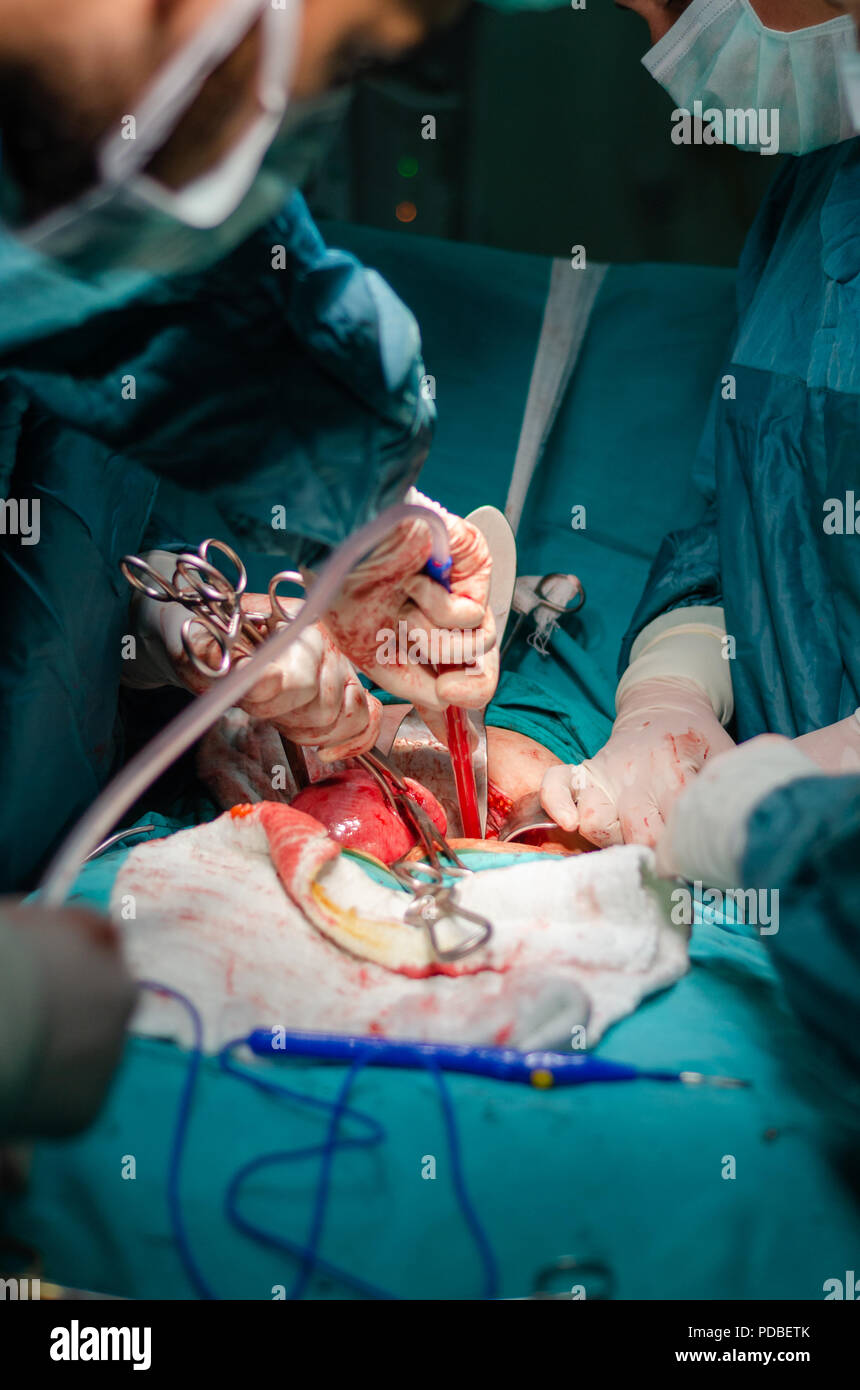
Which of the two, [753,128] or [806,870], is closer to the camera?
[806,870]

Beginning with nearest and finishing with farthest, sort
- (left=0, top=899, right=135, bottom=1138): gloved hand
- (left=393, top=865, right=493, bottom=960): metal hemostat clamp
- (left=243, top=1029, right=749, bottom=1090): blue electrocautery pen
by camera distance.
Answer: (left=0, top=899, right=135, bottom=1138): gloved hand, (left=243, top=1029, right=749, bottom=1090): blue electrocautery pen, (left=393, top=865, right=493, bottom=960): metal hemostat clamp

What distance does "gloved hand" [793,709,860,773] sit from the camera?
164cm

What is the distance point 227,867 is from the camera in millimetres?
1312

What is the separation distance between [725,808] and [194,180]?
2.40 ft

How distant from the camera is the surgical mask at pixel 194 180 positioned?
0.80 metres

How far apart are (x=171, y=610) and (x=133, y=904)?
0.58 meters

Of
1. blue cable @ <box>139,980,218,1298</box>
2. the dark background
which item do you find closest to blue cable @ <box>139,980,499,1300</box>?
blue cable @ <box>139,980,218,1298</box>

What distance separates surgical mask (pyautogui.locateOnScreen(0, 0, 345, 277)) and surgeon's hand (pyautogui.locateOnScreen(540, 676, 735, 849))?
1.03 metres

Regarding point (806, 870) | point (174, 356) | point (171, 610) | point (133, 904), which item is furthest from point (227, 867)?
point (806, 870)

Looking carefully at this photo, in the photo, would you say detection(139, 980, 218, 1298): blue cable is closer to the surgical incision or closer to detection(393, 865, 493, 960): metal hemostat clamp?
detection(393, 865, 493, 960): metal hemostat clamp

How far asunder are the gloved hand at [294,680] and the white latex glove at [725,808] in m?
0.59

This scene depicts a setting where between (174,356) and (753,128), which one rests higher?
(753,128)

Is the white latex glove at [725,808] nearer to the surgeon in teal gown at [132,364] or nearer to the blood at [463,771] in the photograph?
the surgeon in teal gown at [132,364]

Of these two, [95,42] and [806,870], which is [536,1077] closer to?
[806,870]
